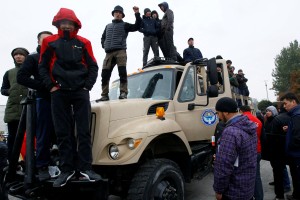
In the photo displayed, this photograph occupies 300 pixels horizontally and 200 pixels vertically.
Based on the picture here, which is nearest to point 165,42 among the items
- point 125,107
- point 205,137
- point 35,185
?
point 205,137

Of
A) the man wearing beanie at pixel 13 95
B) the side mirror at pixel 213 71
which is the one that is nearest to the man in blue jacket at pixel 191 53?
the side mirror at pixel 213 71

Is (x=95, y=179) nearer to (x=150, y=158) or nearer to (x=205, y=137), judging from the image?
(x=150, y=158)

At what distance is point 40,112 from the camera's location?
3943 millimetres

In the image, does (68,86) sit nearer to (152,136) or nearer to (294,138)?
(152,136)

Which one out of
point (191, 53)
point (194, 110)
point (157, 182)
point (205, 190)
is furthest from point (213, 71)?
point (191, 53)

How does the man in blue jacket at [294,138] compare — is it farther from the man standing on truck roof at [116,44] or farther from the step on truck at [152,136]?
the man standing on truck roof at [116,44]

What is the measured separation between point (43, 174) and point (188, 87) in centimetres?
294

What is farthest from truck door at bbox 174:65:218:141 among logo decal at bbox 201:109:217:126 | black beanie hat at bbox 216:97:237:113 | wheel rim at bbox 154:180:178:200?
black beanie hat at bbox 216:97:237:113

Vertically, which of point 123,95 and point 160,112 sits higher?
point 123,95

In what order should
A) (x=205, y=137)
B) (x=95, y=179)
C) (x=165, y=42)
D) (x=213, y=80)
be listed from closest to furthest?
1. (x=95, y=179)
2. (x=213, y=80)
3. (x=205, y=137)
4. (x=165, y=42)

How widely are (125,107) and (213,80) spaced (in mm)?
1551

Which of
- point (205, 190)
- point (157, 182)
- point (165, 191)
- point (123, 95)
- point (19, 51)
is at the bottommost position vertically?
point (205, 190)

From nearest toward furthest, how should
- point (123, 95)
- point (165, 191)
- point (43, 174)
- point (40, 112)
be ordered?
point (43, 174), point (40, 112), point (165, 191), point (123, 95)

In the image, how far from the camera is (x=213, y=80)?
16.9 feet
